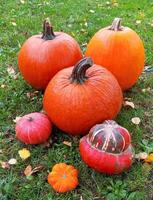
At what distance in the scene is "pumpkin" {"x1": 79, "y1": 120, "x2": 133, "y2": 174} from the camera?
295 cm

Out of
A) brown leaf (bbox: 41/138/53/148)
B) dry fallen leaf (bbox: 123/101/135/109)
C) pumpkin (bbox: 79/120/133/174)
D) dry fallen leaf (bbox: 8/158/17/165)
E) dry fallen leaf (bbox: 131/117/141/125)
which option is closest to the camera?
pumpkin (bbox: 79/120/133/174)

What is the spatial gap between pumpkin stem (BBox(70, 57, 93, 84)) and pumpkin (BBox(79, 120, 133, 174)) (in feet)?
1.48

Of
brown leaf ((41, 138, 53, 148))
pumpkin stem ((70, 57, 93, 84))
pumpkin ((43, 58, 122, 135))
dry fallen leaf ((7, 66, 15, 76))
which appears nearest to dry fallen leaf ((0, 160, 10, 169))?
brown leaf ((41, 138, 53, 148))

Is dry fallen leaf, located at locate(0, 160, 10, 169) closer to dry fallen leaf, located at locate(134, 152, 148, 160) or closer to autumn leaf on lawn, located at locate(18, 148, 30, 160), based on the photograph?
autumn leaf on lawn, located at locate(18, 148, 30, 160)

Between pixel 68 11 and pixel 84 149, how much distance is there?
385 cm

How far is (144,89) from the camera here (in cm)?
414

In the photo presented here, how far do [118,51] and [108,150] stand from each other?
3.75 ft

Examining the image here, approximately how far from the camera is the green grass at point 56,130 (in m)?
3.01

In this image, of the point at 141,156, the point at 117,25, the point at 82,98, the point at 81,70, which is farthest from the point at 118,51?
the point at 141,156

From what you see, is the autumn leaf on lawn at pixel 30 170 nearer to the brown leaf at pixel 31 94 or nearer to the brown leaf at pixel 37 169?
the brown leaf at pixel 37 169

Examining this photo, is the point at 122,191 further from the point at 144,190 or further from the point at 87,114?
the point at 87,114

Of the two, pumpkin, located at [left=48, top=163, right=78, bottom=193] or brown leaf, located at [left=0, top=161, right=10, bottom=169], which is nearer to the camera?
pumpkin, located at [left=48, top=163, right=78, bottom=193]

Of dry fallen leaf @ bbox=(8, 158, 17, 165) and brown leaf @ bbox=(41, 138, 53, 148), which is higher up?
brown leaf @ bbox=(41, 138, 53, 148)

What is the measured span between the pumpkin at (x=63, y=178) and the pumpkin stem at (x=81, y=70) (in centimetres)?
71
